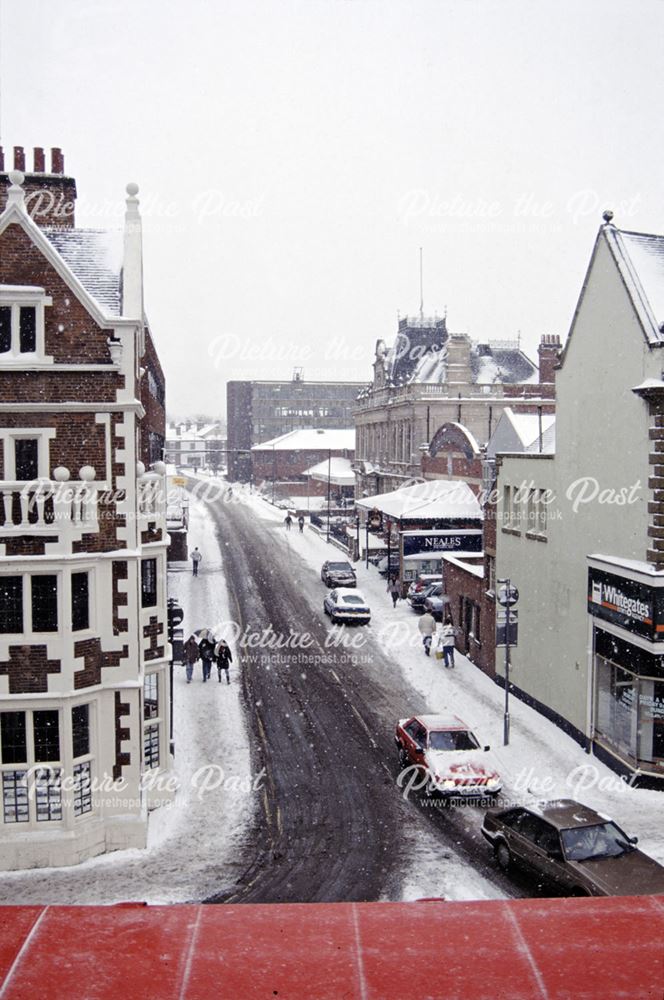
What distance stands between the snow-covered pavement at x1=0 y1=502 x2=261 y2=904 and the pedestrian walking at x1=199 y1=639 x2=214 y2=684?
0.77 meters

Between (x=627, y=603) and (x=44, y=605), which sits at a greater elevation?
(x=44, y=605)

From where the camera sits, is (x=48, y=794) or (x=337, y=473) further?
(x=337, y=473)

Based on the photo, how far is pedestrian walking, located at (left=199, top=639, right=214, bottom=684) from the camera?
29.0 m

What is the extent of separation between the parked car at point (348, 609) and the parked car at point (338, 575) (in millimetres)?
6407

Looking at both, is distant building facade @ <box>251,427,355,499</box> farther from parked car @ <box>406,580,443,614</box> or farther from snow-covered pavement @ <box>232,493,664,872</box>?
snow-covered pavement @ <box>232,493,664,872</box>

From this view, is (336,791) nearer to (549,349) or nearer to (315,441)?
(549,349)

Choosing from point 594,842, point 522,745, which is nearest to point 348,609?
point 522,745

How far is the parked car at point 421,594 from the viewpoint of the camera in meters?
39.0

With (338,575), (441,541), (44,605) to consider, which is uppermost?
(44,605)

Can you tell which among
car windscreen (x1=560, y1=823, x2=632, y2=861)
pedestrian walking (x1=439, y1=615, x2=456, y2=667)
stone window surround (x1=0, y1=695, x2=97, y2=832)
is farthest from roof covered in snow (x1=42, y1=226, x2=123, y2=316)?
pedestrian walking (x1=439, y1=615, x2=456, y2=667)

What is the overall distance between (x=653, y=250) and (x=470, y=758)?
1271 cm

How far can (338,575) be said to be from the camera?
44.9 metres

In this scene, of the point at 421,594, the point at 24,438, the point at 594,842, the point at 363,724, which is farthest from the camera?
the point at 421,594

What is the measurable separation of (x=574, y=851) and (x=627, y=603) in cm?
709
